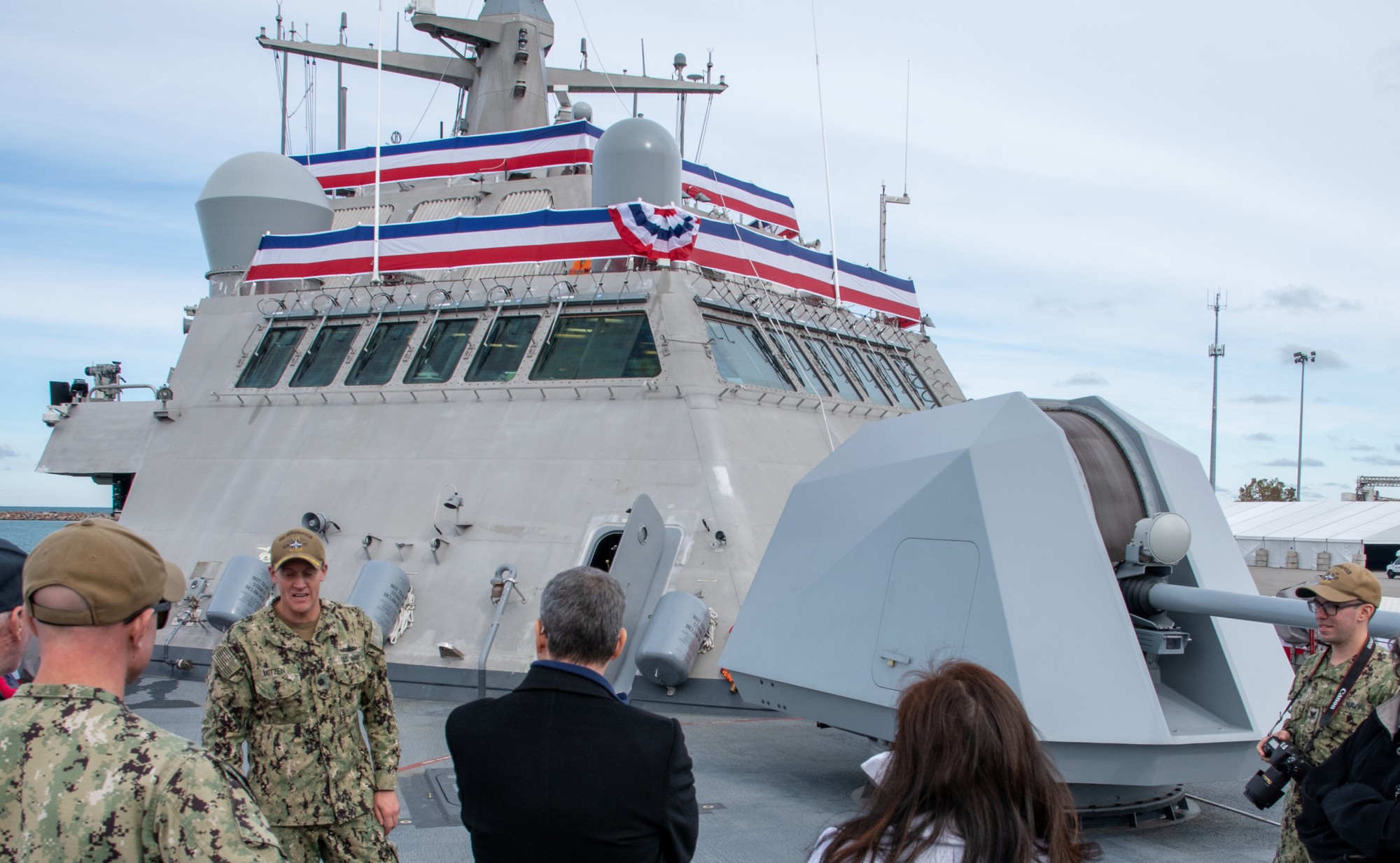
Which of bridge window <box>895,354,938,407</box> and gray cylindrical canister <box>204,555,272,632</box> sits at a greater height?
bridge window <box>895,354,938,407</box>

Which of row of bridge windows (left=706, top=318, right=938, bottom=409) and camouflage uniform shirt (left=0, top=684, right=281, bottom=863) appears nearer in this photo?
camouflage uniform shirt (left=0, top=684, right=281, bottom=863)

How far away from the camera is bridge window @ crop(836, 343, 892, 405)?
34.2ft

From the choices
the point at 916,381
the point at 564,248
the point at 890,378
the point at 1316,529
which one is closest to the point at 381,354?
the point at 564,248

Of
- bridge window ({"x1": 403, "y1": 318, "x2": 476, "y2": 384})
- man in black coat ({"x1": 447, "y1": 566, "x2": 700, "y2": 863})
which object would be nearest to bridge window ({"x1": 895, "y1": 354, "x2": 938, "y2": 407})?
bridge window ({"x1": 403, "y1": 318, "x2": 476, "y2": 384})

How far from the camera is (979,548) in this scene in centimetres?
472

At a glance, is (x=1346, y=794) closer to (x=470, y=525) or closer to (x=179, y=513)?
(x=470, y=525)

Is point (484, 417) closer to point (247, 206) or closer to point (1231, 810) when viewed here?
point (247, 206)

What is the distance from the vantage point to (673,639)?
7.30 m

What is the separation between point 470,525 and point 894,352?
4938mm

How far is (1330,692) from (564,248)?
7.60m

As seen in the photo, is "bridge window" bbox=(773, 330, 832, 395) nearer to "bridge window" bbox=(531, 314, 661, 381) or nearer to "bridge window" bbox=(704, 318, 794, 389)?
"bridge window" bbox=(704, 318, 794, 389)

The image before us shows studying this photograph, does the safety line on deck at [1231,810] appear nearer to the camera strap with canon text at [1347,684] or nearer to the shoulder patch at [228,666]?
the camera strap with canon text at [1347,684]

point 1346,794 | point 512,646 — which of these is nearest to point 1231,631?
point 1346,794

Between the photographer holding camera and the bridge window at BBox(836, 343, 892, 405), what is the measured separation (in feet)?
22.1
